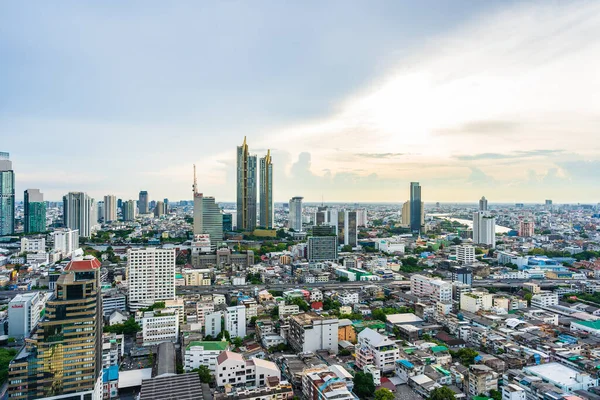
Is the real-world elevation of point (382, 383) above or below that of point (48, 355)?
below

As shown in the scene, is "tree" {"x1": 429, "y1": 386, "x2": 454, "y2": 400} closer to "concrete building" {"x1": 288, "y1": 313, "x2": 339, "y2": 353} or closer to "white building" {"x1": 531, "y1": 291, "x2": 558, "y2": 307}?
"concrete building" {"x1": 288, "y1": 313, "x2": 339, "y2": 353}

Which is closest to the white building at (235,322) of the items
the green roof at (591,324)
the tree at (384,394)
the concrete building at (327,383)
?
the concrete building at (327,383)

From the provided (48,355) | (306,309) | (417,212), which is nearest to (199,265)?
(306,309)

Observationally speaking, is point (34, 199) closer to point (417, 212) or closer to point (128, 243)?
point (128, 243)

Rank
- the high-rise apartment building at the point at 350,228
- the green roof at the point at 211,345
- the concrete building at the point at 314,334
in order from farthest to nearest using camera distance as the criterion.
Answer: the high-rise apartment building at the point at 350,228 → the concrete building at the point at 314,334 → the green roof at the point at 211,345

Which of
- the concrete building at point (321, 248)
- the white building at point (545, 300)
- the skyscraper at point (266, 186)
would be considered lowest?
the white building at point (545, 300)

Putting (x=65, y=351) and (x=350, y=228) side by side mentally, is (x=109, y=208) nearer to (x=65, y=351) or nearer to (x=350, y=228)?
(x=350, y=228)

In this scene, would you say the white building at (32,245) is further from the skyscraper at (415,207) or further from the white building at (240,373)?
the skyscraper at (415,207)

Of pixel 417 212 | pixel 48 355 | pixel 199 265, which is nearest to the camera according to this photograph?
pixel 48 355
